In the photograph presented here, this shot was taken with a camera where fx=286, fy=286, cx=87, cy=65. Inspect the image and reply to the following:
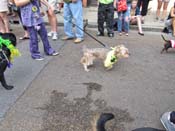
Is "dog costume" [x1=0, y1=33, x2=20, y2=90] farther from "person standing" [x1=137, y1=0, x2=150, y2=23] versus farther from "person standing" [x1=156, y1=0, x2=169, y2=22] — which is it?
"person standing" [x1=156, y1=0, x2=169, y2=22]

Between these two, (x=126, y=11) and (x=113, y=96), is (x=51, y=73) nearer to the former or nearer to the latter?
(x=113, y=96)

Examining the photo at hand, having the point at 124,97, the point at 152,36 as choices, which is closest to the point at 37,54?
the point at 124,97

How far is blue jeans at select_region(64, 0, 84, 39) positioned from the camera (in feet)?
21.4

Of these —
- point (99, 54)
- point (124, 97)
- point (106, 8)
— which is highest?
point (106, 8)

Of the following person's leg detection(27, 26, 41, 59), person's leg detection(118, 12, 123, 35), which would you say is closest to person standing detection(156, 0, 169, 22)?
person's leg detection(118, 12, 123, 35)

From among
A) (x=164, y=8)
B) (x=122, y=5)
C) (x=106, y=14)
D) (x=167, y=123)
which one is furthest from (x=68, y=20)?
(x=167, y=123)

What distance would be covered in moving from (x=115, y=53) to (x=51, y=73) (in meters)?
1.19

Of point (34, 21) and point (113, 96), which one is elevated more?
point (34, 21)

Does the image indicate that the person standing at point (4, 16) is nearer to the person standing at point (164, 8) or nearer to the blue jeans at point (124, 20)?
the blue jeans at point (124, 20)

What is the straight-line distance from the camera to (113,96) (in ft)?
14.1

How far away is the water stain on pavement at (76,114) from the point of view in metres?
3.51

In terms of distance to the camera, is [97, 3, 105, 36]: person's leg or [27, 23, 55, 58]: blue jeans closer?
[27, 23, 55, 58]: blue jeans

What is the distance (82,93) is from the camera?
4363 mm

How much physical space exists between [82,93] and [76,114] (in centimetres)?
62
